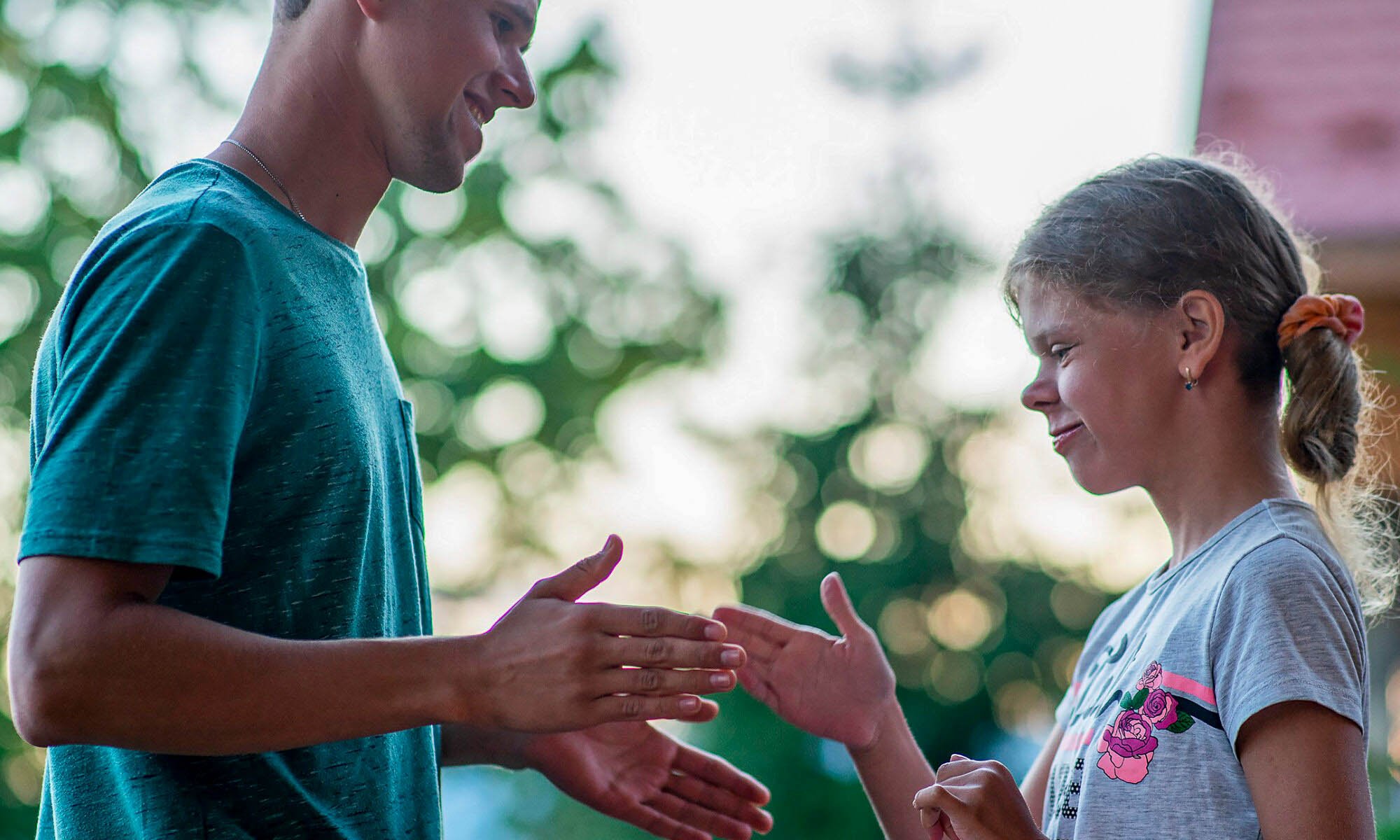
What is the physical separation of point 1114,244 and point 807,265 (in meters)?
4.49

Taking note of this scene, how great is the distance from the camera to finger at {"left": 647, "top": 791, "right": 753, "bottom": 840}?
198cm

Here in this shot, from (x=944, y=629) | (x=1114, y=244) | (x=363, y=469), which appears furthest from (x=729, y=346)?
(x=363, y=469)

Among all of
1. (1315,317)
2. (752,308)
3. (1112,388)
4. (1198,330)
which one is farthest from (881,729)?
(752,308)

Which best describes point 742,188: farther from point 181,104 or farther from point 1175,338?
point 1175,338

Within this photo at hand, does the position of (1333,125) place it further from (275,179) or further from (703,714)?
(275,179)

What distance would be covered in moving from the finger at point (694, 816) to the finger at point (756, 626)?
285mm

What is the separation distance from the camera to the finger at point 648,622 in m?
1.33

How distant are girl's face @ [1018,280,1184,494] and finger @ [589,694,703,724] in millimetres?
817

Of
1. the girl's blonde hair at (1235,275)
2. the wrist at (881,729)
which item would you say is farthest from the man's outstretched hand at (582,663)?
the girl's blonde hair at (1235,275)

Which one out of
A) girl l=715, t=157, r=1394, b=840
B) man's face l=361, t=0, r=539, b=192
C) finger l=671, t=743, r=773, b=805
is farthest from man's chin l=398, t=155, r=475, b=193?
finger l=671, t=743, r=773, b=805

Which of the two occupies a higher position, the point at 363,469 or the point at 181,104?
the point at 181,104

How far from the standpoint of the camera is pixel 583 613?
132 cm

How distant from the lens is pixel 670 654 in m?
1.34

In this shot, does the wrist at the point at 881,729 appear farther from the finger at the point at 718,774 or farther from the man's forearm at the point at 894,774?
the finger at the point at 718,774
